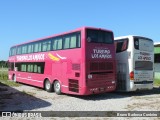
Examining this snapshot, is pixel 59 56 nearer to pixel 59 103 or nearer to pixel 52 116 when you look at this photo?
pixel 59 103

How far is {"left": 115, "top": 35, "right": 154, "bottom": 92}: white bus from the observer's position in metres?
15.9

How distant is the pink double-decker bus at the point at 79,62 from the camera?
14.4 meters

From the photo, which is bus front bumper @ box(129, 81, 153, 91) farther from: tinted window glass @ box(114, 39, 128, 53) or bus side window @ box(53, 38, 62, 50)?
bus side window @ box(53, 38, 62, 50)

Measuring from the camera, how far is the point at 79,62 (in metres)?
14.5

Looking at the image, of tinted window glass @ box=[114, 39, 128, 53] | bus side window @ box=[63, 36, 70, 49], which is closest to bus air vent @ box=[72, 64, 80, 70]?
bus side window @ box=[63, 36, 70, 49]

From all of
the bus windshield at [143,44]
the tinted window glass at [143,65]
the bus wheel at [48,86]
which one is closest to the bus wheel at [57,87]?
the bus wheel at [48,86]

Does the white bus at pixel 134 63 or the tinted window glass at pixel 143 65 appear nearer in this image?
the white bus at pixel 134 63

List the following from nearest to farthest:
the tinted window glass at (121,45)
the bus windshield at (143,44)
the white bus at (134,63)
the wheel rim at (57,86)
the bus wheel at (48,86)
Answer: the white bus at (134,63)
the bus windshield at (143,44)
the tinted window glass at (121,45)
the wheel rim at (57,86)
the bus wheel at (48,86)

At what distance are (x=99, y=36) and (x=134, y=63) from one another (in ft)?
8.52

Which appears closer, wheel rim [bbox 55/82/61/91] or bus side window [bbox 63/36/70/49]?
bus side window [bbox 63/36/70/49]

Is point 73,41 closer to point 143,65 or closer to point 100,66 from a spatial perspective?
point 100,66

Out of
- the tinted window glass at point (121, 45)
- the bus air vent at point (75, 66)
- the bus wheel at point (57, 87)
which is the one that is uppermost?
the tinted window glass at point (121, 45)

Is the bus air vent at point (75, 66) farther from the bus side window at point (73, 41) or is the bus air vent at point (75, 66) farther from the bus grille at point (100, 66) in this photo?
the bus side window at point (73, 41)

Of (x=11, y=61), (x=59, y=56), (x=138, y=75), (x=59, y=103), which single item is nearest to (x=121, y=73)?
(x=138, y=75)
